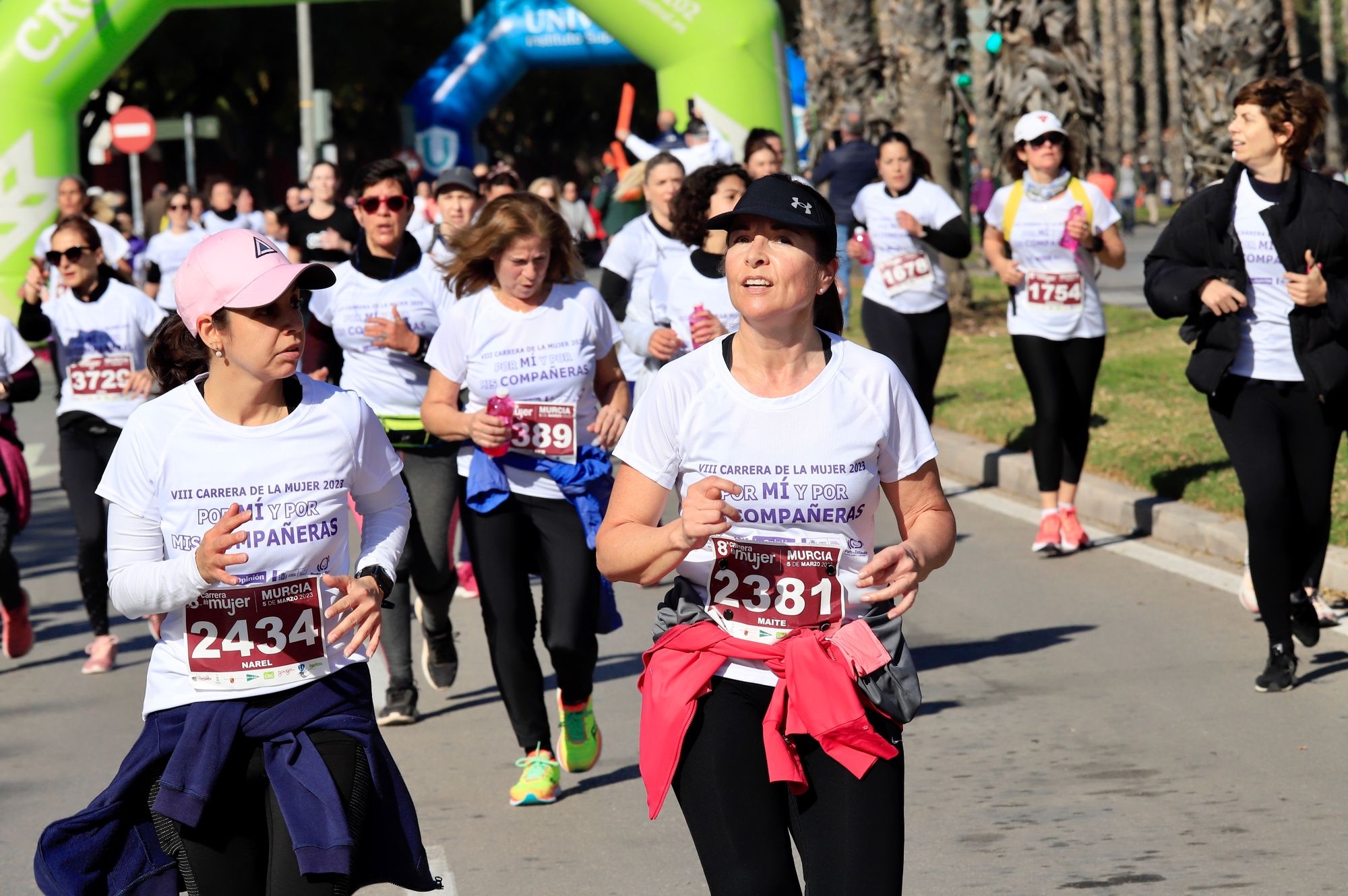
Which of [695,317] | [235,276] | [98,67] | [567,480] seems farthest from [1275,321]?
[98,67]

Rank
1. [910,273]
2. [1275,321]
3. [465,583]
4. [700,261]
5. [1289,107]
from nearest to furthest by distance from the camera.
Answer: [1289,107] < [1275,321] < [700,261] < [465,583] < [910,273]

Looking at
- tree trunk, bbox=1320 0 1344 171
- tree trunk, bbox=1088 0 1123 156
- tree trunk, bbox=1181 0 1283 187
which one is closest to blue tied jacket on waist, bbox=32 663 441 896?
tree trunk, bbox=1181 0 1283 187

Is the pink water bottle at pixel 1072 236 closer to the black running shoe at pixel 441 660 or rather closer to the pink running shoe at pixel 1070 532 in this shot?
the pink running shoe at pixel 1070 532

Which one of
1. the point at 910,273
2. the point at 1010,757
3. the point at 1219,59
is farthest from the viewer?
the point at 1219,59

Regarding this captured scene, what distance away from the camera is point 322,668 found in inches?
157

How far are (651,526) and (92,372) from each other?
5533 millimetres

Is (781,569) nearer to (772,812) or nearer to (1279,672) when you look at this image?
(772,812)

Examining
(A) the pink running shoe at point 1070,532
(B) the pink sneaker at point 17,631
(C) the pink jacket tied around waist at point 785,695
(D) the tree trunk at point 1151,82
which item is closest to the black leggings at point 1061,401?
(A) the pink running shoe at point 1070,532

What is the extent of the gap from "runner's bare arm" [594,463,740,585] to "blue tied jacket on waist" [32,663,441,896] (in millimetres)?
629

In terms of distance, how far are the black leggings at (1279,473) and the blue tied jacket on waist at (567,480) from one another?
2.25 metres

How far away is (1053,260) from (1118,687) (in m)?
3.46

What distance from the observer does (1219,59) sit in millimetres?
15555

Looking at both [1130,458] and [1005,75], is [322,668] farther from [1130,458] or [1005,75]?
[1005,75]

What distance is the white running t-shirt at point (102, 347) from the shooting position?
28.8 feet
